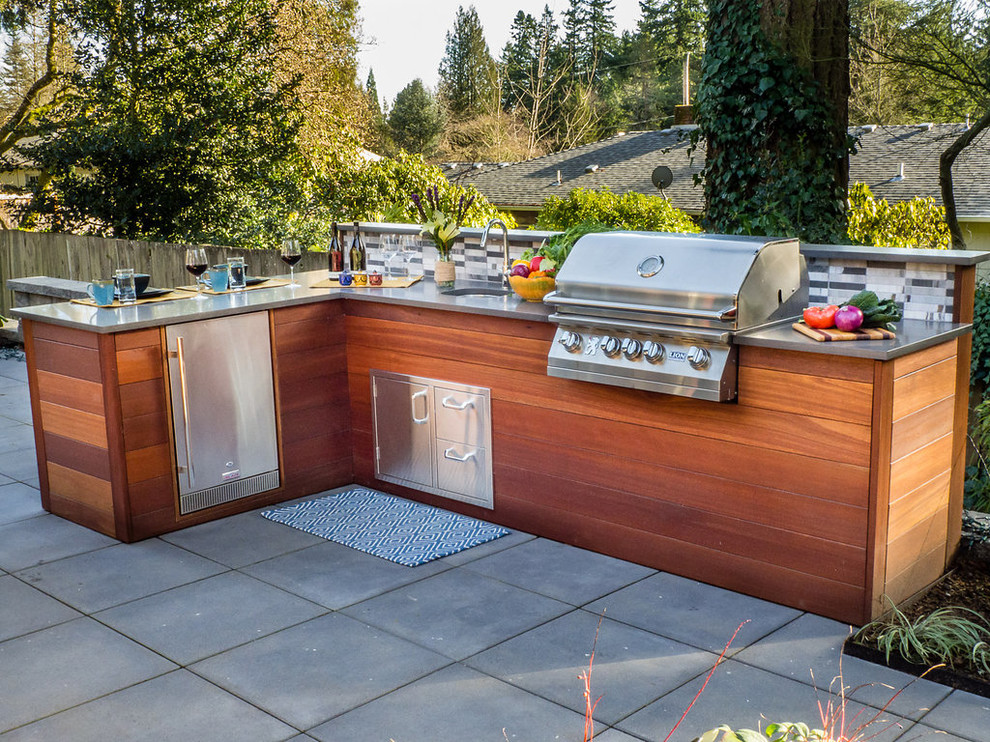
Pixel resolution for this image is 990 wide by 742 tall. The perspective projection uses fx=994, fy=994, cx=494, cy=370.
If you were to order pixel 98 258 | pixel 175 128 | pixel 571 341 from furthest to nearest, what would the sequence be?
pixel 175 128, pixel 98 258, pixel 571 341

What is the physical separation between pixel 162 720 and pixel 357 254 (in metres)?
3.08

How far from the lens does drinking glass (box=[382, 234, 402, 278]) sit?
5.25m

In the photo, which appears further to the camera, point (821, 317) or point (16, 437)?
point (16, 437)

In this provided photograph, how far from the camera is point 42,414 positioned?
425cm

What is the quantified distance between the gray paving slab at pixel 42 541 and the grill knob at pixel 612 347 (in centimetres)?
212

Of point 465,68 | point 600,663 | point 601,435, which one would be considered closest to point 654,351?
point 601,435

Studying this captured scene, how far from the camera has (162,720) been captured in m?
2.65

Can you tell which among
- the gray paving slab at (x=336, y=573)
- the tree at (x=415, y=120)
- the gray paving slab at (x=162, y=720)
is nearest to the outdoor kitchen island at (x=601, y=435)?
the gray paving slab at (x=336, y=573)

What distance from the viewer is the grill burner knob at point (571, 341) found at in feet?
11.7

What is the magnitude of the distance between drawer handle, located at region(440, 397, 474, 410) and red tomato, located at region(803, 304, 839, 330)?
145 cm

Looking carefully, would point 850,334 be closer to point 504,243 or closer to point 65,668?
point 504,243

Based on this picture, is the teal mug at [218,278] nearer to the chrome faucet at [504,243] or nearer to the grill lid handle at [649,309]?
the chrome faucet at [504,243]

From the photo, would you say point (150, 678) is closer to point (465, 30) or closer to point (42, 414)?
point (42, 414)

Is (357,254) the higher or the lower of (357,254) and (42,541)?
the higher
